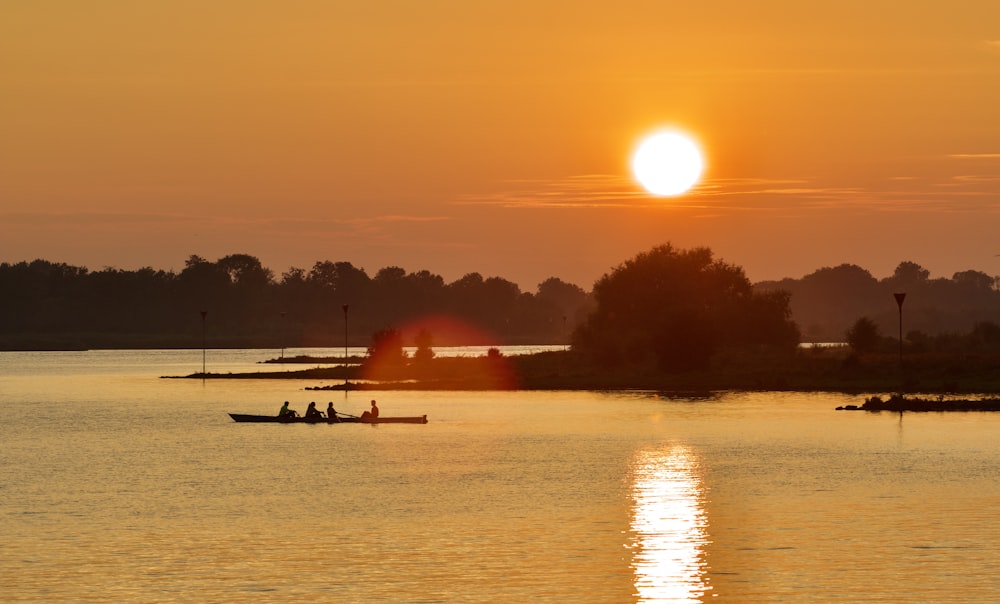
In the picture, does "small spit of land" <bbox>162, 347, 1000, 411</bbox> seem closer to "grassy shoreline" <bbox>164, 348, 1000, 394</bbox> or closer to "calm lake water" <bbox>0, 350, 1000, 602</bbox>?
"grassy shoreline" <bbox>164, 348, 1000, 394</bbox>

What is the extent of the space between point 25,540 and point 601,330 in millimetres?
121893

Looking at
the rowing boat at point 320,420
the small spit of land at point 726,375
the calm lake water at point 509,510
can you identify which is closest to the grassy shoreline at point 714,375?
the small spit of land at point 726,375

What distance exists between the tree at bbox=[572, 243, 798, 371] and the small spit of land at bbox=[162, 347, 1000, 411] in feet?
16.4

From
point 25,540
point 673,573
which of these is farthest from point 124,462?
point 673,573

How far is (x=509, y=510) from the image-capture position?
45.8 meters

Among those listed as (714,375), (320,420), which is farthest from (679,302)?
(320,420)

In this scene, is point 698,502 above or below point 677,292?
below

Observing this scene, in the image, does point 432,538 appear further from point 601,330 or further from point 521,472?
point 601,330

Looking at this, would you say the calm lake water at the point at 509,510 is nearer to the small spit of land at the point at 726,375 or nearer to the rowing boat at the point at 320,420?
the rowing boat at the point at 320,420

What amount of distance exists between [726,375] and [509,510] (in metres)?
90.2

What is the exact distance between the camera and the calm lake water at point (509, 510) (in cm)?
3206

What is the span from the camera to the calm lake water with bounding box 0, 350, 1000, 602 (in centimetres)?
3206

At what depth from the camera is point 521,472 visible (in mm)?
58906

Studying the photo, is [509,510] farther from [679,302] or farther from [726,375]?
[679,302]
